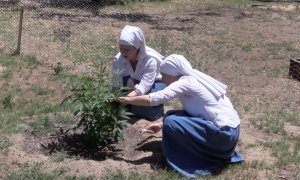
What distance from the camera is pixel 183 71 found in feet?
14.9

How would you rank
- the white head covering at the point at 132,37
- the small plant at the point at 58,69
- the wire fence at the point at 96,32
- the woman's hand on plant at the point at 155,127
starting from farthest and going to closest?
the wire fence at the point at 96,32
the small plant at the point at 58,69
the white head covering at the point at 132,37
the woman's hand on plant at the point at 155,127

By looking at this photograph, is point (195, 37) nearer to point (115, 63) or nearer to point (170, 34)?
point (170, 34)

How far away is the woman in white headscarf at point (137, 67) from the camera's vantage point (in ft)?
16.5

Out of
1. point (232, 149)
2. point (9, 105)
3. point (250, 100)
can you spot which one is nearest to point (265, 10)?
point (250, 100)

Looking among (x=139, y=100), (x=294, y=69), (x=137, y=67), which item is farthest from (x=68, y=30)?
(x=139, y=100)

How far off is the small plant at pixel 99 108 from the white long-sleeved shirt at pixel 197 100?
40cm

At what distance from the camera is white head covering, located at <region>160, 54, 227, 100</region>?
4.51 m

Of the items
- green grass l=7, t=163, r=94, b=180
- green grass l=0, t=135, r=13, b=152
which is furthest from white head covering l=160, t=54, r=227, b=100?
green grass l=0, t=135, r=13, b=152

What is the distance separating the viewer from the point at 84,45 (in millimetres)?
9727

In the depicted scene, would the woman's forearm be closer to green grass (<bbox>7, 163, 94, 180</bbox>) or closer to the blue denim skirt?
the blue denim skirt

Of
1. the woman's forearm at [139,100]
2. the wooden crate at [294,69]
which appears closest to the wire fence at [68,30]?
the wooden crate at [294,69]

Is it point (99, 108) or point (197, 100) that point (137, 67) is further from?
point (197, 100)

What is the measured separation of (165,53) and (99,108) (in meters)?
4.24

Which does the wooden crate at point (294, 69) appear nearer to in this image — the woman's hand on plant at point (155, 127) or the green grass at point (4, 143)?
the woman's hand on plant at point (155, 127)
